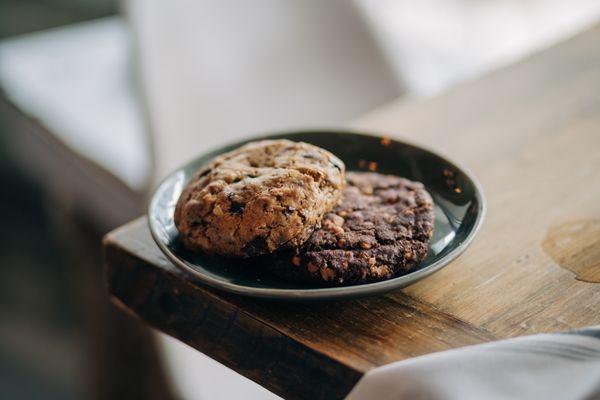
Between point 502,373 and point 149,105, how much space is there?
841 mm

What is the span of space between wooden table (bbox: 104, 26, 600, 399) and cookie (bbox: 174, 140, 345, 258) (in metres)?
0.05

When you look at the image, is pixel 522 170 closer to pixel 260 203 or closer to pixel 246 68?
pixel 260 203

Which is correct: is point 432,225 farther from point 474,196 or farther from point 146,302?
point 146,302

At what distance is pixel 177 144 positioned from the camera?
1.13 m

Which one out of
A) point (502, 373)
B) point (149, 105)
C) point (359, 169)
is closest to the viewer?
point (502, 373)

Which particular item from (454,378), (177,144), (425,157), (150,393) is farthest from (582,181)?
(150,393)

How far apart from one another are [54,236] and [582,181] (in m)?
1.57

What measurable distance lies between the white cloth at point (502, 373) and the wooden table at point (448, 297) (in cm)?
3

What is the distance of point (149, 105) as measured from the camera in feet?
3.63

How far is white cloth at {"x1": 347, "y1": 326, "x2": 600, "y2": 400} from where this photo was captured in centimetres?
38

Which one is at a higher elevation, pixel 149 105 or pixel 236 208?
pixel 236 208

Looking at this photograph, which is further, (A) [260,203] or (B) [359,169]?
(B) [359,169]

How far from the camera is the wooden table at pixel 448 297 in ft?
1.48

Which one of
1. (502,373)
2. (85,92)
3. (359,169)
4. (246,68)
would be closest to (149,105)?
(246,68)
